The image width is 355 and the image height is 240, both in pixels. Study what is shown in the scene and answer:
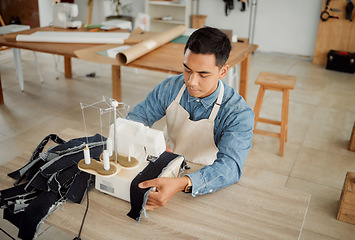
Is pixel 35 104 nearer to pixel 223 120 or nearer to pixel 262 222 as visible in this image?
pixel 223 120

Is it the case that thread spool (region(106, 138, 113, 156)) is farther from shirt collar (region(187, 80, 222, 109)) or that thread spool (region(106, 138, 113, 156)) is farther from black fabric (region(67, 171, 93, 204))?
shirt collar (region(187, 80, 222, 109))

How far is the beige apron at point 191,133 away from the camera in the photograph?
1.78m

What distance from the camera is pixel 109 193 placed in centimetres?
140

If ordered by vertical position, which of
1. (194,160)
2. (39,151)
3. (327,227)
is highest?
(39,151)

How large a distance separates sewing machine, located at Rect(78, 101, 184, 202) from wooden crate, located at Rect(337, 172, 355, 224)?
1443 mm

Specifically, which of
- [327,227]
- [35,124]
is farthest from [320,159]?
[35,124]

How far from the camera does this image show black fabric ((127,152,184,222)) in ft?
4.23

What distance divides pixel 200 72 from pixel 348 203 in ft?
5.03

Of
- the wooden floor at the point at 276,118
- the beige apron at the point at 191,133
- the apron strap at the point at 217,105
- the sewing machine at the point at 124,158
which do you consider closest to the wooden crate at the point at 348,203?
the wooden floor at the point at 276,118

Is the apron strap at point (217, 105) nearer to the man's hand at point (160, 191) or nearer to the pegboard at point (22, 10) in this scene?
the man's hand at point (160, 191)

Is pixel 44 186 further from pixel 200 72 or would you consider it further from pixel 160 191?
pixel 200 72

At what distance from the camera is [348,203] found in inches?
92.8

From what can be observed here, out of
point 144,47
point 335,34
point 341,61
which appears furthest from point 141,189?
point 335,34

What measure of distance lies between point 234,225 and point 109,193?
0.50 meters
